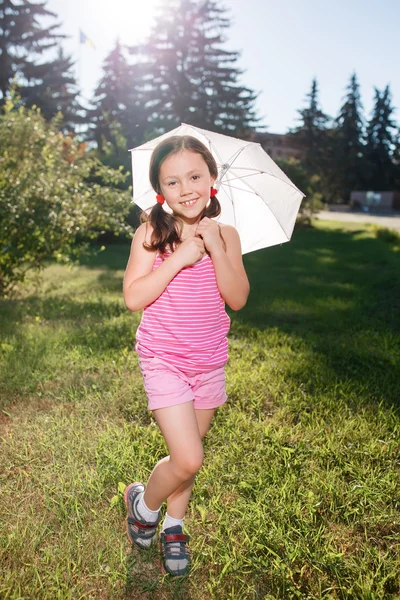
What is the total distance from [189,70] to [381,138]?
31197 millimetres

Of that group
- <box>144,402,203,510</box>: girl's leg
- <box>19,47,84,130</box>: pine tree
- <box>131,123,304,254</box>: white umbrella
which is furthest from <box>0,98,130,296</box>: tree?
<box>19,47,84,130</box>: pine tree

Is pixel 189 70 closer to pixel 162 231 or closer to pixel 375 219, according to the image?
pixel 375 219

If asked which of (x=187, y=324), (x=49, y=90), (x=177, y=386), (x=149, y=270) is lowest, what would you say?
(x=177, y=386)

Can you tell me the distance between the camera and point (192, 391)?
2146 millimetres

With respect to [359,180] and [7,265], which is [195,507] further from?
[359,180]

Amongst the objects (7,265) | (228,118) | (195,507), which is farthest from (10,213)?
(228,118)

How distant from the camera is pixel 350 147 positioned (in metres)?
55.1

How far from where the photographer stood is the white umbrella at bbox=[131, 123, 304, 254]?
2562 mm

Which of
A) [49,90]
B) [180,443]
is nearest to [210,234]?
[180,443]

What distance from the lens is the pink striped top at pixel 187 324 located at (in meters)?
2.11

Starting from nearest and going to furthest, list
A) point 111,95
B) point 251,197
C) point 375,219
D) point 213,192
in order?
point 213,192, point 251,197, point 375,219, point 111,95

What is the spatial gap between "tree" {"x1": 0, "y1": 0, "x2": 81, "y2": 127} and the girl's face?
95.7 ft

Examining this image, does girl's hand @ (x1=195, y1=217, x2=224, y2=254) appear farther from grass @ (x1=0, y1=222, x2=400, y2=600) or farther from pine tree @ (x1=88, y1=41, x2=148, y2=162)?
pine tree @ (x1=88, y1=41, x2=148, y2=162)

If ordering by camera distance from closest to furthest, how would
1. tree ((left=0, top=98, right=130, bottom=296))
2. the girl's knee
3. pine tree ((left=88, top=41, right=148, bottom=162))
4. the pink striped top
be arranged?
the girl's knee
the pink striped top
tree ((left=0, top=98, right=130, bottom=296))
pine tree ((left=88, top=41, right=148, bottom=162))
